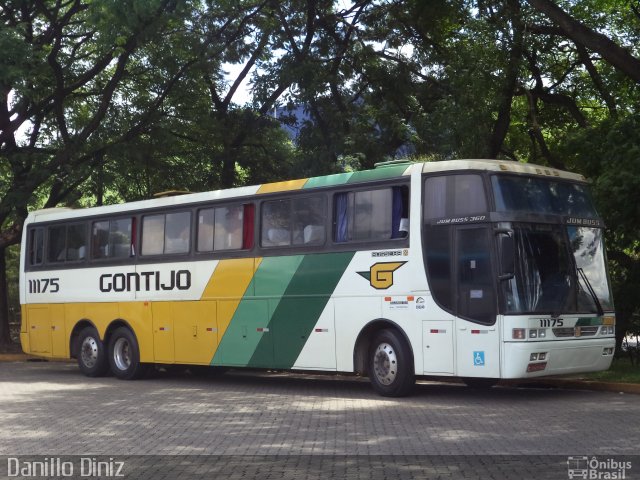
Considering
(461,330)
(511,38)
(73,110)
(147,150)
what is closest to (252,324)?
(461,330)

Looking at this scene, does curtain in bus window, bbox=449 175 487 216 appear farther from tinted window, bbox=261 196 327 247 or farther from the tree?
the tree

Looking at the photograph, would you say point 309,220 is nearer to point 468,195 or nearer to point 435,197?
point 435,197

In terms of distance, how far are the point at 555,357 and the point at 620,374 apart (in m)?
3.92

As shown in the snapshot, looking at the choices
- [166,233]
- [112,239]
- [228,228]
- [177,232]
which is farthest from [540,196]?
[112,239]

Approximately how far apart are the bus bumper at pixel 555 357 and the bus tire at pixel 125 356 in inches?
356

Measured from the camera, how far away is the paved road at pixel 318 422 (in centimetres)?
1002

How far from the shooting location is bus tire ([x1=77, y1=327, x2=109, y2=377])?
21.3m

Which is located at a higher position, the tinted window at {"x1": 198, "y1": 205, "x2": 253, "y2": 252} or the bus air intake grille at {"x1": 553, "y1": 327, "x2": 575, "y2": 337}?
the tinted window at {"x1": 198, "y1": 205, "x2": 253, "y2": 252}

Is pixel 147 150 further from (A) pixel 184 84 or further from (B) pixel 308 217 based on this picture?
(B) pixel 308 217

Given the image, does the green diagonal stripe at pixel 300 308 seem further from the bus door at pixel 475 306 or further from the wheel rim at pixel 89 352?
the wheel rim at pixel 89 352

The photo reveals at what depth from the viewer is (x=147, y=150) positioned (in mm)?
27766

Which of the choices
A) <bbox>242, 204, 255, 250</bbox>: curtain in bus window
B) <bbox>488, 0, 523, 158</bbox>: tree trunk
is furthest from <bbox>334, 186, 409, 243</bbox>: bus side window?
<bbox>488, 0, 523, 158</bbox>: tree trunk

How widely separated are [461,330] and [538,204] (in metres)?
2.32

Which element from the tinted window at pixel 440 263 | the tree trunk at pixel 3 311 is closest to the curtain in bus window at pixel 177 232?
the tinted window at pixel 440 263
